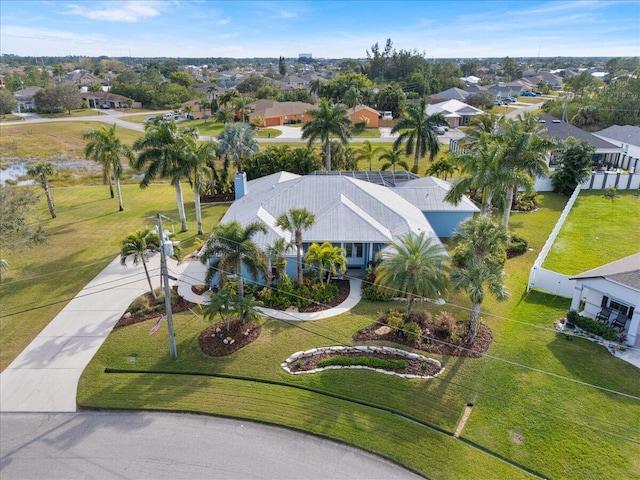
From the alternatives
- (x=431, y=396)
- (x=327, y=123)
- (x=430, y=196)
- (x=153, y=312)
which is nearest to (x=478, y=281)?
(x=431, y=396)

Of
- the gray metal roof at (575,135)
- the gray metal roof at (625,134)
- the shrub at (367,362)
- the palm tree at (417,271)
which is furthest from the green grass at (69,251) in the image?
the gray metal roof at (625,134)

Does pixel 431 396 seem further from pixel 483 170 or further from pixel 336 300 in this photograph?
pixel 483 170

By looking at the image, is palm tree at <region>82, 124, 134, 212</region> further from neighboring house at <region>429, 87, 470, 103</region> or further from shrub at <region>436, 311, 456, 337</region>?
neighboring house at <region>429, 87, 470, 103</region>

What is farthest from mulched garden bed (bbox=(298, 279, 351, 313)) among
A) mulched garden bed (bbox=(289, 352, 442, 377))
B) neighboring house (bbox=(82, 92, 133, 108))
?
neighboring house (bbox=(82, 92, 133, 108))

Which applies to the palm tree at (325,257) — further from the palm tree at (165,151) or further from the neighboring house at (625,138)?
the neighboring house at (625,138)

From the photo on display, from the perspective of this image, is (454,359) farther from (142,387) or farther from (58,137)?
(58,137)

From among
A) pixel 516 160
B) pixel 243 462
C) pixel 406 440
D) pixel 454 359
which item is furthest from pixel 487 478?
pixel 516 160
